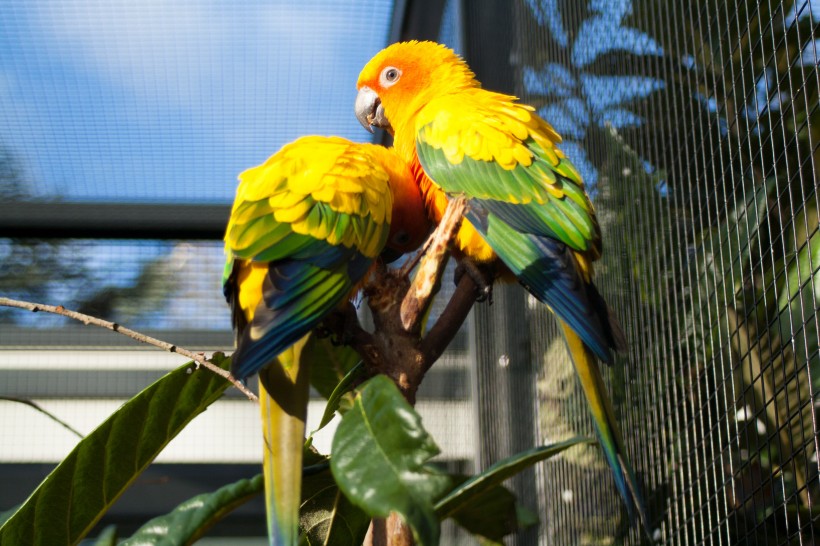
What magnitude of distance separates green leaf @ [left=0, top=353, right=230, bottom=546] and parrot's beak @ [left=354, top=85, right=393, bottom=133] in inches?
24.2

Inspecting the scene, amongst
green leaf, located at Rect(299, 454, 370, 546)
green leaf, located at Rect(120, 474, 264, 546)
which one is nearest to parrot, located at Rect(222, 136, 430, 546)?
green leaf, located at Rect(120, 474, 264, 546)

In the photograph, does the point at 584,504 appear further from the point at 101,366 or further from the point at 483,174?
the point at 101,366

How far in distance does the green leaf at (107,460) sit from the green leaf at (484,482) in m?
0.29

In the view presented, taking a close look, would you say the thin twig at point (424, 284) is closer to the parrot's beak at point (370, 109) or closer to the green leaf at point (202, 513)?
the green leaf at point (202, 513)

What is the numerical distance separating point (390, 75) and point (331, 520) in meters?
0.72

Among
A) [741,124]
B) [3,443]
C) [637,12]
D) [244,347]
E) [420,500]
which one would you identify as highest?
[637,12]

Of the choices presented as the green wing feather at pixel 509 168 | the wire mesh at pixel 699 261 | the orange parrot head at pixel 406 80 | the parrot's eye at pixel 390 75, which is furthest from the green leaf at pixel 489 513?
the parrot's eye at pixel 390 75

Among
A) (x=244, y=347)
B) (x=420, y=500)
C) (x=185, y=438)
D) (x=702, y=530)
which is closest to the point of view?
(x=420, y=500)

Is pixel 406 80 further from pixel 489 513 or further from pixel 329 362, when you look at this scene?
pixel 489 513

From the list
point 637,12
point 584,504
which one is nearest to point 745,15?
point 637,12

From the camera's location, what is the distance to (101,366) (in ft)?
6.27

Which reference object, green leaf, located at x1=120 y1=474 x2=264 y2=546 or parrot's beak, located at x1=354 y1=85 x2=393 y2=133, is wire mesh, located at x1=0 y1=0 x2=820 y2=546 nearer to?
parrot's beak, located at x1=354 y1=85 x2=393 y2=133

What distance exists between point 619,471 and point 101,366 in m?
1.53

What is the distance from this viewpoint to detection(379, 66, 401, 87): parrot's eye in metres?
1.21
